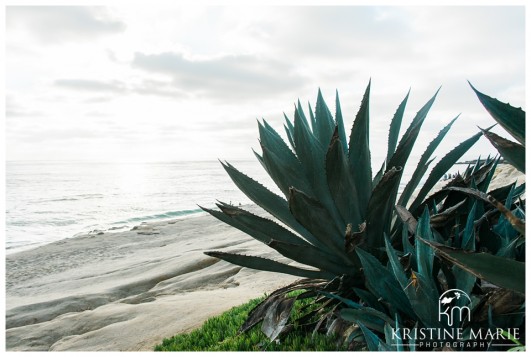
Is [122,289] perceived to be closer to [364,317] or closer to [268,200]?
[268,200]

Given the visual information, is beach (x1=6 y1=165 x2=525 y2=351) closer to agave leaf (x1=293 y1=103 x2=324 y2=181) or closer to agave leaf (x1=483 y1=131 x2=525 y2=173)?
agave leaf (x1=293 y1=103 x2=324 y2=181)

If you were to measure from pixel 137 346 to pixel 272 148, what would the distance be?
1.41 metres

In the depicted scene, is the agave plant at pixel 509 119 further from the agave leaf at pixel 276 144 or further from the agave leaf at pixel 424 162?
the agave leaf at pixel 276 144

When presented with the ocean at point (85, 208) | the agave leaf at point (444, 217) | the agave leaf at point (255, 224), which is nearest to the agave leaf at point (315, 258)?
the agave leaf at point (255, 224)

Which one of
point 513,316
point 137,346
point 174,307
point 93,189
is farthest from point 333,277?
point 93,189

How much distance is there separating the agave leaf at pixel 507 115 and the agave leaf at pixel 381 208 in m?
0.60

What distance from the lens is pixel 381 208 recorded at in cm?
228

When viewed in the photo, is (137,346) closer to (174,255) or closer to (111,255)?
(174,255)

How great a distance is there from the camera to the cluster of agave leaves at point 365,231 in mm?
1873

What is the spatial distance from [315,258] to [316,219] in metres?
0.23

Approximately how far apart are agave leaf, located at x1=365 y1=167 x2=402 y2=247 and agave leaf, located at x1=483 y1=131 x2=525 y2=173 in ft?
1.77

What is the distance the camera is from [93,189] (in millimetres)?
20797

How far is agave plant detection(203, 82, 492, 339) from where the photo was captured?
218cm

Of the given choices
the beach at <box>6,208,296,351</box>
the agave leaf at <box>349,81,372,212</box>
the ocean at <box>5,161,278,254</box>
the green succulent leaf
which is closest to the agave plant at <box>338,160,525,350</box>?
the agave leaf at <box>349,81,372,212</box>
